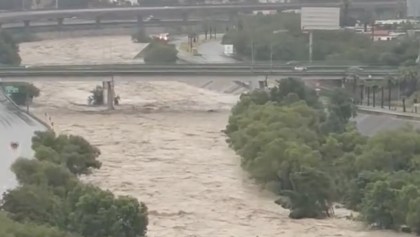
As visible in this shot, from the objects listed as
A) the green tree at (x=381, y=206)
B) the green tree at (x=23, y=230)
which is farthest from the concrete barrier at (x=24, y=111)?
the green tree at (x=23, y=230)

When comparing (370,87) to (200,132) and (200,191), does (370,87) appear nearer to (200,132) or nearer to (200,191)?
(200,132)

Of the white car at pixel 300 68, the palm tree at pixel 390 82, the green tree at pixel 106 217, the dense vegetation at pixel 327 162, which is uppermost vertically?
the green tree at pixel 106 217

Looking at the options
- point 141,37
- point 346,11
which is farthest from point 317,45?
point 346,11

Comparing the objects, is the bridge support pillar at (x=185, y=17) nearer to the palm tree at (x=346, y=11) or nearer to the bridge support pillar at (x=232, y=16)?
the bridge support pillar at (x=232, y=16)

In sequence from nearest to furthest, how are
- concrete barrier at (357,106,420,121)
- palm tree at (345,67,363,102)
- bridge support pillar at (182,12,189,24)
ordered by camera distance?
concrete barrier at (357,106,420,121), palm tree at (345,67,363,102), bridge support pillar at (182,12,189,24)

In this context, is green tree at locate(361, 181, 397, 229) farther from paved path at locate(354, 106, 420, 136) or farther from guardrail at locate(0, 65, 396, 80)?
guardrail at locate(0, 65, 396, 80)

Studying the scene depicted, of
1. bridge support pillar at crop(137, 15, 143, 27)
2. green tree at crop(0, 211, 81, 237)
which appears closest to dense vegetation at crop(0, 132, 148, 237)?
green tree at crop(0, 211, 81, 237)
